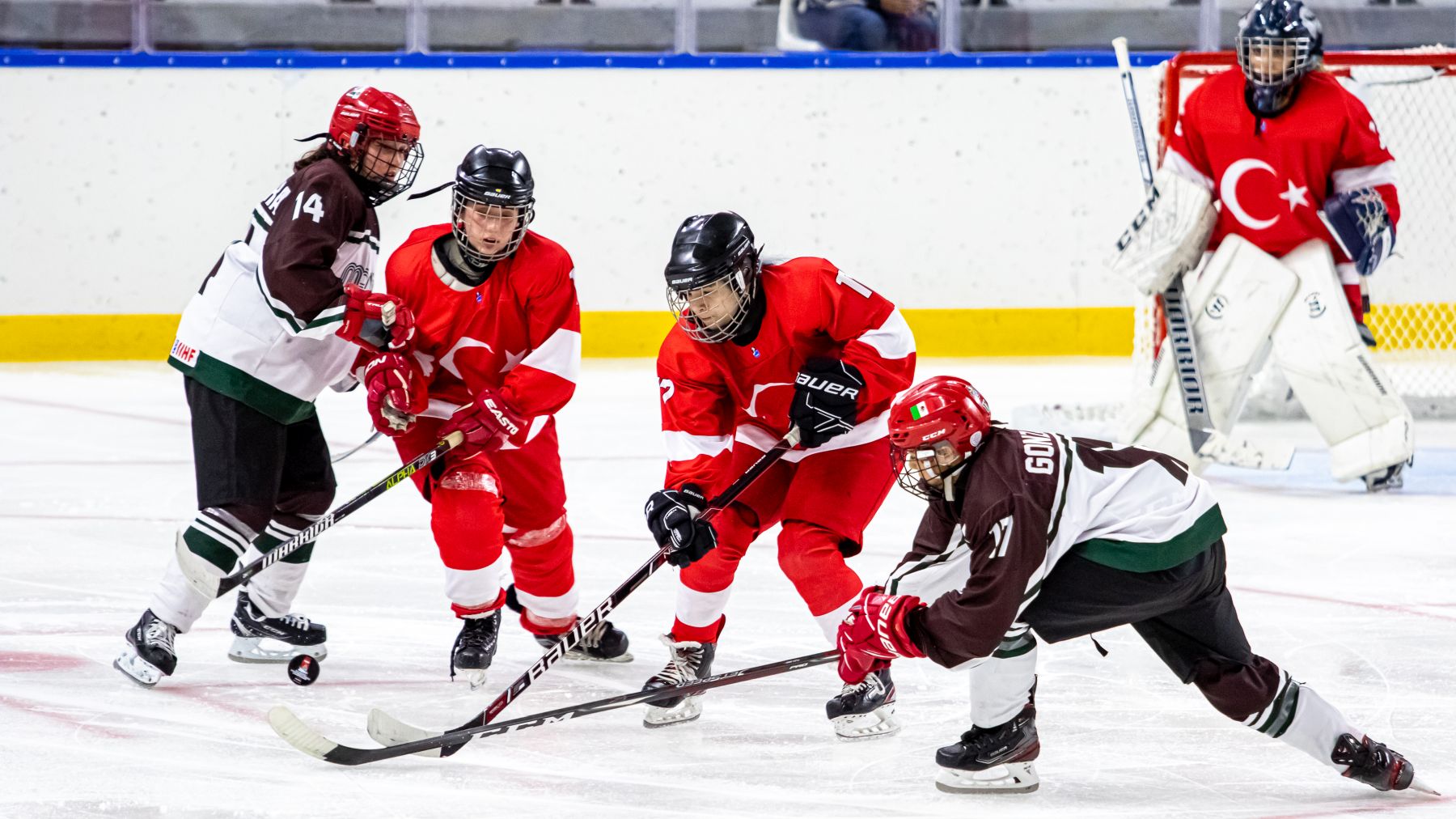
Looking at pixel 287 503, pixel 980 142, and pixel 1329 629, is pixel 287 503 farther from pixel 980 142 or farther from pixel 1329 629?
pixel 980 142

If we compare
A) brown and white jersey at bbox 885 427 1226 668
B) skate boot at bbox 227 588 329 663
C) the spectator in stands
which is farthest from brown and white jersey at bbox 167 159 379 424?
the spectator in stands

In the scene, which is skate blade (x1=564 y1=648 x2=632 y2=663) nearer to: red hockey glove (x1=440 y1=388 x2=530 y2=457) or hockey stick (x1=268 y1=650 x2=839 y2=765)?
red hockey glove (x1=440 y1=388 x2=530 y2=457)

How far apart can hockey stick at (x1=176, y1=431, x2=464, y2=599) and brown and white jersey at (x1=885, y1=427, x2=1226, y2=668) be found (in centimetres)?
92

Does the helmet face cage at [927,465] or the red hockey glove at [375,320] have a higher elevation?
the red hockey glove at [375,320]

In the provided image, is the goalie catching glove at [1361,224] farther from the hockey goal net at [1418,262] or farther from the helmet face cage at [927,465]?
the helmet face cage at [927,465]

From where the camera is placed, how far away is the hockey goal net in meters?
6.59

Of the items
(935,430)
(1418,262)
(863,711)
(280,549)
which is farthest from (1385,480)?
(280,549)

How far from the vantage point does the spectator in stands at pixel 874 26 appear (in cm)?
771

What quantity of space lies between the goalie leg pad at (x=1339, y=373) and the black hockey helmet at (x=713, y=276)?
2.65m

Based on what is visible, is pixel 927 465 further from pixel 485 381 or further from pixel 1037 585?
pixel 485 381

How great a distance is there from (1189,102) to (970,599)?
10.5ft

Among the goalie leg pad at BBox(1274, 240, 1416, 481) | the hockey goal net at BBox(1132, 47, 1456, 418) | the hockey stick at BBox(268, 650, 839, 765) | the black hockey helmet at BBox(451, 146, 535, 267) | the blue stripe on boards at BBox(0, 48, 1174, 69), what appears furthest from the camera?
the blue stripe on boards at BBox(0, 48, 1174, 69)

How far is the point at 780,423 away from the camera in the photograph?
3002mm

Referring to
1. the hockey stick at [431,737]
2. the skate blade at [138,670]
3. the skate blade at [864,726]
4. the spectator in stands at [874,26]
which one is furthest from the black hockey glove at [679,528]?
the spectator in stands at [874,26]
